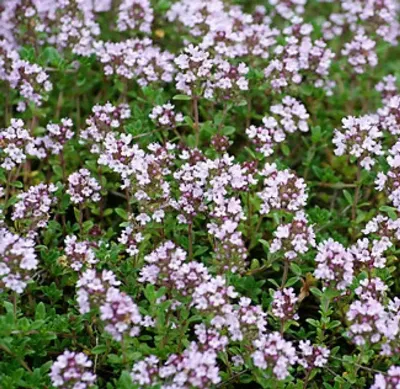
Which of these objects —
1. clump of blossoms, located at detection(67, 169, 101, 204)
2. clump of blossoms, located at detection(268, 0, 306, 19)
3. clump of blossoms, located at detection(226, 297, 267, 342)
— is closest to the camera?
clump of blossoms, located at detection(226, 297, 267, 342)

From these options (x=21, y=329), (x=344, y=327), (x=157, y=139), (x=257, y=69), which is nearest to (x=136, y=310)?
(x=21, y=329)

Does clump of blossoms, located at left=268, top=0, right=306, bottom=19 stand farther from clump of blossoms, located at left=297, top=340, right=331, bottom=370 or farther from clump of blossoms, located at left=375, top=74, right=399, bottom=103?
clump of blossoms, located at left=297, top=340, right=331, bottom=370

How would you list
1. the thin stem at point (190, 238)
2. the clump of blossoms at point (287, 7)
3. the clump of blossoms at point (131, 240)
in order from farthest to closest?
the clump of blossoms at point (287, 7)
the thin stem at point (190, 238)
the clump of blossoms at point (131, 240)

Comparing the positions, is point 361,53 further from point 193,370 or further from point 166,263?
point 193,370

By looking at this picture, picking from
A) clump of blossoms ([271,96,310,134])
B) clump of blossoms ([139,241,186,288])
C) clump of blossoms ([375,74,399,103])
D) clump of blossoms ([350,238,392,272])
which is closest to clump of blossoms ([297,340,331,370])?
clump of blossoms ([350,238,392,272])

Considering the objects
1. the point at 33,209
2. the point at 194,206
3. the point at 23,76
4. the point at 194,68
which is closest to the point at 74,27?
the point at 23,76

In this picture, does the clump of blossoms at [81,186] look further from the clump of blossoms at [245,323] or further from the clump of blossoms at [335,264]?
the clump of blossoms at [335,264]

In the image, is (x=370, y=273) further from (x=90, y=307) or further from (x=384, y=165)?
(x=90, y=307)

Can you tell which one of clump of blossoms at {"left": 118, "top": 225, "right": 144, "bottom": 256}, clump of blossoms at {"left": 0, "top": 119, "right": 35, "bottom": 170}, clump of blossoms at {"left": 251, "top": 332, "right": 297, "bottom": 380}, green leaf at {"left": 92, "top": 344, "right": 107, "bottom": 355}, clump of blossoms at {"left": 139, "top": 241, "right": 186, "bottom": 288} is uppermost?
clump of blossoms at {"left": 0, "top": 119, "right": 35, "bottom": 170}

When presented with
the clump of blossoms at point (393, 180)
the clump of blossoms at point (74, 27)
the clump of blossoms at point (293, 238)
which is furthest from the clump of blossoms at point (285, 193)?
the clump of blossoms at point (74, 27)
